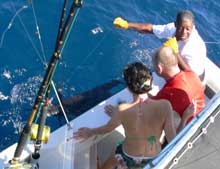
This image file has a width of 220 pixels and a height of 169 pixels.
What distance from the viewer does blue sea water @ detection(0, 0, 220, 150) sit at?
7.09 meters

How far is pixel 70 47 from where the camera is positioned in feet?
26.2

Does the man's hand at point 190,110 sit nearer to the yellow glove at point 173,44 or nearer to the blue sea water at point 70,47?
the yellow glove at point 173,44

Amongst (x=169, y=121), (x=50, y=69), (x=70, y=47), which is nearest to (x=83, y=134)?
(x=169, y=121)

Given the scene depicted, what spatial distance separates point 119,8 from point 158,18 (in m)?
0.79

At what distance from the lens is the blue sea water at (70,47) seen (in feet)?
23.2

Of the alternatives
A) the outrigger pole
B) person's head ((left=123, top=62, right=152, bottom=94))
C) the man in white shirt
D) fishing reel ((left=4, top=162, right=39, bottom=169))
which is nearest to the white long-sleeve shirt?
the man in white shirt

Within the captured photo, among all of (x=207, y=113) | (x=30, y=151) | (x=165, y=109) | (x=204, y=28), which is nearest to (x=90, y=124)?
(x=30, y=151)

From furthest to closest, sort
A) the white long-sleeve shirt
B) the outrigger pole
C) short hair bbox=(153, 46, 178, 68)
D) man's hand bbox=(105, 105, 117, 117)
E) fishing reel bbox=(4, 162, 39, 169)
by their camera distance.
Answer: the white long-sleeve shirt, man's hand bbox=(105, 105, 117, 117), short hair bbox=(153, 46, 178, 68), fishing reel bbox=(4, 162, 39, 169), the outrigger pole

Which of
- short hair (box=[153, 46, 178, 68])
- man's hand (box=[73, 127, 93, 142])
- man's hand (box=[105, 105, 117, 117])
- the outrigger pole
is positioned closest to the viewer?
the outrigger pole

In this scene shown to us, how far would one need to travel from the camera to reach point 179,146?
11.6 feet

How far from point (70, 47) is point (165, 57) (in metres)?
3.33

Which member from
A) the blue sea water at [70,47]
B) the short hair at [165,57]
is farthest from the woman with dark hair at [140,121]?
the blue sea water at [70,47]

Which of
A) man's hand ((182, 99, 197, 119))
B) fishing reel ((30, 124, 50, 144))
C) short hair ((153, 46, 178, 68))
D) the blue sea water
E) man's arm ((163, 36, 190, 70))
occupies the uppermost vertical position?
short hair ((153, 46, 178, 68))

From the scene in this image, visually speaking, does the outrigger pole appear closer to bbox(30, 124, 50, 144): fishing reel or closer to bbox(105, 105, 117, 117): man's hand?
bbox(30, 124, 50, 144): fishing reel
